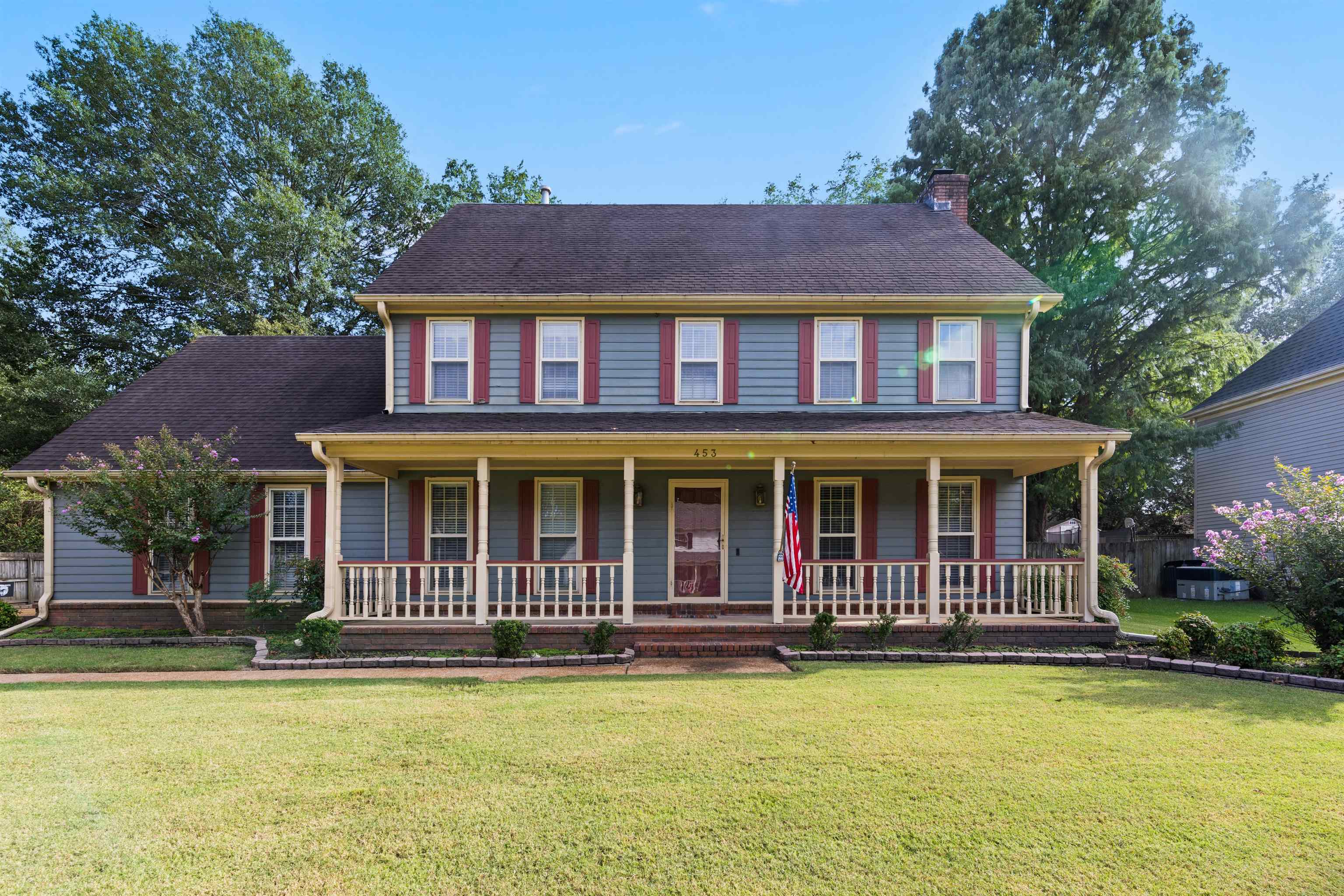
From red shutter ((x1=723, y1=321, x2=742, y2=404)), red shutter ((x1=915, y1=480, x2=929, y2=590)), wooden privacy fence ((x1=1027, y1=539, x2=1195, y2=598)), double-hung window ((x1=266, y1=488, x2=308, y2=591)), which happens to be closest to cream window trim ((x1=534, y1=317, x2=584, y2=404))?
red shutter ((x1=723, y1=321, x2=742, y2=404))

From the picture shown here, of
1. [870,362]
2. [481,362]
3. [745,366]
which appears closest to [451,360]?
[481,362]

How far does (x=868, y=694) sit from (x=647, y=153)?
18.3m

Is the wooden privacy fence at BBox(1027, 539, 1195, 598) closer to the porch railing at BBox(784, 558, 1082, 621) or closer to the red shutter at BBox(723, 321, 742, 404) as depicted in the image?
the porch railing at BBox(784, 558, 1082, 621)

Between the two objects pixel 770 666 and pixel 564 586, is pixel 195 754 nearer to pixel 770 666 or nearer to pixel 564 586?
pixel 770 666

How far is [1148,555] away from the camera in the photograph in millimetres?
19484

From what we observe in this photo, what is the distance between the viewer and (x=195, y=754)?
17.1 ft

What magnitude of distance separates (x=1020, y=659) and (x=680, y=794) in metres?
6.42

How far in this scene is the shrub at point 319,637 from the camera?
8.97 m

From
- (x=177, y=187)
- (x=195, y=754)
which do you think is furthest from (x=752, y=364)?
(x=177, y=187)

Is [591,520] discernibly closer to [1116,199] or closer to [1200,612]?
[1200,612]

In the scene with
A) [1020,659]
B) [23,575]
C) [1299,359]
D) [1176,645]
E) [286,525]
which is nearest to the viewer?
[1176,645]

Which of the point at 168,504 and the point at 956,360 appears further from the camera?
the point at 956,360

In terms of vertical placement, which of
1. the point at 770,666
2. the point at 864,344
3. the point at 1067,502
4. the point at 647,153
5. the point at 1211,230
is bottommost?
the point at 770,666

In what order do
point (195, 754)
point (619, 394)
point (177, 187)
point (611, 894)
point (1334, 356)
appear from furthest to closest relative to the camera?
point (177, 187) → point (1334, 356) → point (619, 394) → point (195, 754) → point (611, 894)
